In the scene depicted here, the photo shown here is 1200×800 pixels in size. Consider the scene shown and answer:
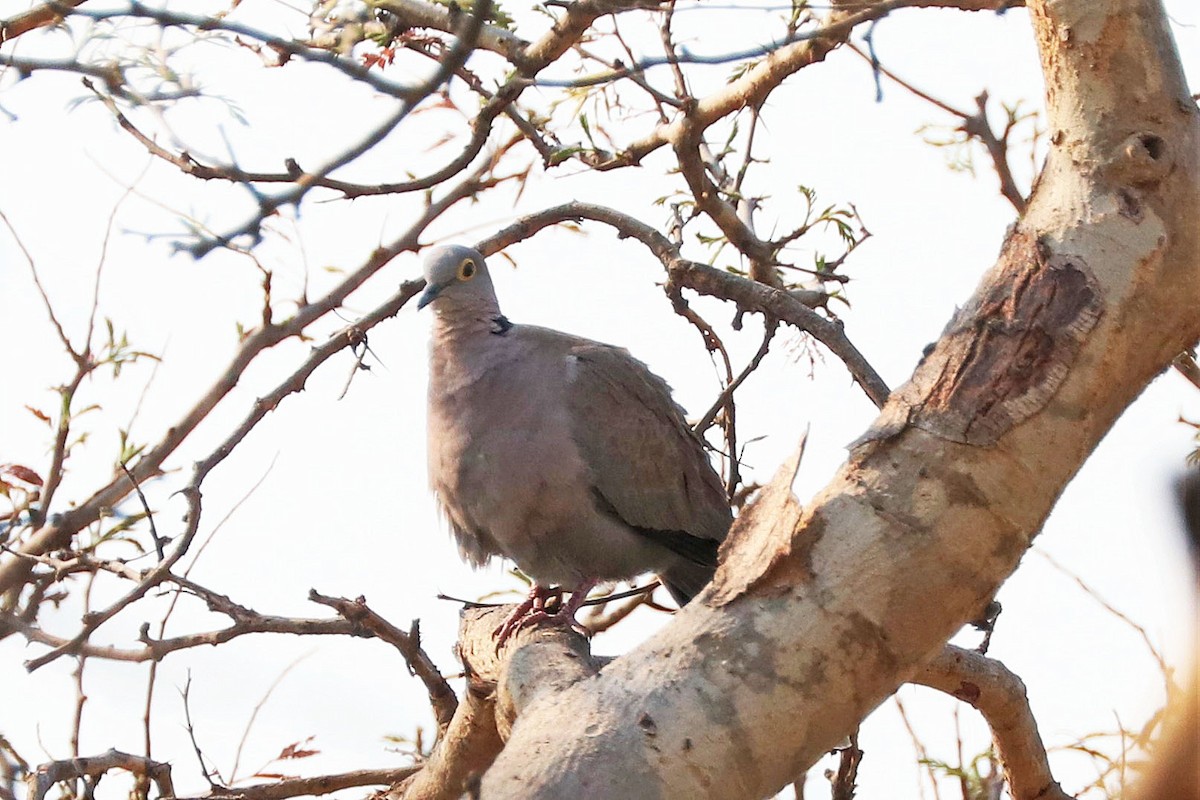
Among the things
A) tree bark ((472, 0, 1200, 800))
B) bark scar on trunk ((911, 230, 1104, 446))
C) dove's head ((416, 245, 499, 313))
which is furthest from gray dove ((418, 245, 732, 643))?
bark scar on trunk ((911, 230, 1104, 446))

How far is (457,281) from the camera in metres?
4.13

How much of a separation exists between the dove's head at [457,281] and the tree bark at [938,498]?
2061 mm

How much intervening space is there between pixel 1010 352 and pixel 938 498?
0.28 m

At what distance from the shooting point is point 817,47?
3562 mm

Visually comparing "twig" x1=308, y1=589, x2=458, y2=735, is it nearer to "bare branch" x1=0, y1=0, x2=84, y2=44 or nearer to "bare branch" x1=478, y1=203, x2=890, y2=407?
"bare branch" x1=478, y1=203, x2=890, y2=407

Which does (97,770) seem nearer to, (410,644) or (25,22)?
(410,644)

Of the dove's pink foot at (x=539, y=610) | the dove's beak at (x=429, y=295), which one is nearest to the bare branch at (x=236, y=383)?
the dove's beak at (x=429, y=295)

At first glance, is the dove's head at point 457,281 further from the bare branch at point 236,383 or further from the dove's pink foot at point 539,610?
the dove's pink foot at point 539,610

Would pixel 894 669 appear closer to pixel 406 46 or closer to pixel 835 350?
pixel 835 350

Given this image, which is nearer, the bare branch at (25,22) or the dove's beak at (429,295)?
the bare branch at (25,22)

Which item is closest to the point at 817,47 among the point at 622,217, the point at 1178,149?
the point at 622,217

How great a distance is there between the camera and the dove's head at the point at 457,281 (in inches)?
161

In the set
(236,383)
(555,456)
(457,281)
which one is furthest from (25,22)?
(555,456)

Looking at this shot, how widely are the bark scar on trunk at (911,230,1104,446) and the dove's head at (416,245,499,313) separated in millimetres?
2169
